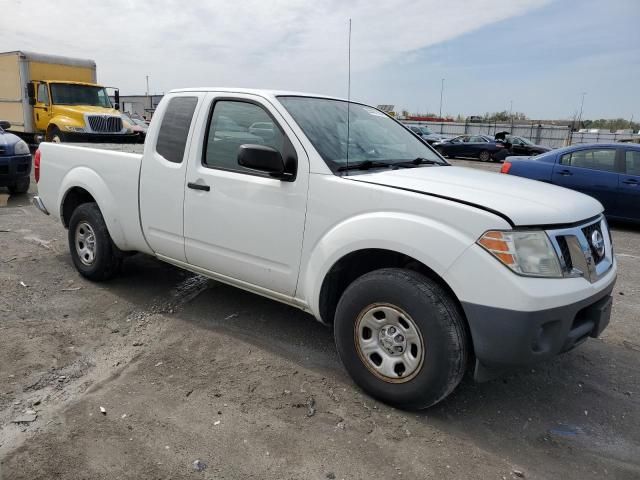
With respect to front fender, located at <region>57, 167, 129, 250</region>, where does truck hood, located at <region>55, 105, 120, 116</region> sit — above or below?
above

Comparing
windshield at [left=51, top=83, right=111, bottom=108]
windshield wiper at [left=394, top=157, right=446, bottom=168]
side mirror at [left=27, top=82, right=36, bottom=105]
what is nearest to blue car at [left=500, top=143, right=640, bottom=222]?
windshield wiper at [left=394, top=157, right=446, bottom=168]

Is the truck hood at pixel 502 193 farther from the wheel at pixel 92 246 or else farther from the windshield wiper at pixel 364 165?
the wheel at pixel 92 246

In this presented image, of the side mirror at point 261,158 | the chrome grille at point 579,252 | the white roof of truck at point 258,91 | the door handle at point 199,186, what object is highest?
the white roof of truck at point 258,91

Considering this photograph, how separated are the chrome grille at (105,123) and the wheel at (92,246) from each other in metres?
12.1

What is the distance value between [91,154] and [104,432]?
2912 mm

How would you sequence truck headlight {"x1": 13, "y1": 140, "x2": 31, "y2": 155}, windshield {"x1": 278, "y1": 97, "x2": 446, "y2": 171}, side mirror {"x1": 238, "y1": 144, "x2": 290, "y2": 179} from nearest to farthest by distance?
side mirror {"x1": 238, "y1": 144, "x2": 290, "y2": 179} < windshield {"x1": 278, "y1": 97, "x2": 446, "y2": 171} < truck headlight {"x1": 13, "y1": 140, "x2": 31, "y2": 155}

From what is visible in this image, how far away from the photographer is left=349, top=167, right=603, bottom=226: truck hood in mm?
2660

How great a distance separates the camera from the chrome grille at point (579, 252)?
2.67m

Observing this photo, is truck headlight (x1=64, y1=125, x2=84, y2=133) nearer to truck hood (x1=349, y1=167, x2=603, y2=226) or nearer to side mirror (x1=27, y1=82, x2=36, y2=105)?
side mirror (x1=27, y1=82, x2=36, y2=105)

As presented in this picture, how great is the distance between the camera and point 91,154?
15.8 ft

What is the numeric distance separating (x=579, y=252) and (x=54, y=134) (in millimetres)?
16608

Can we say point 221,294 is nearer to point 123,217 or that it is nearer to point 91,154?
point 123,217

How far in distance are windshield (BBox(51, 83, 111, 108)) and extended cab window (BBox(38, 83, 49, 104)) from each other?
19 cm

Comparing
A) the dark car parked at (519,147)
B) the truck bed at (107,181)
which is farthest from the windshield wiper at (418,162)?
the dark car parked at (519,147)
